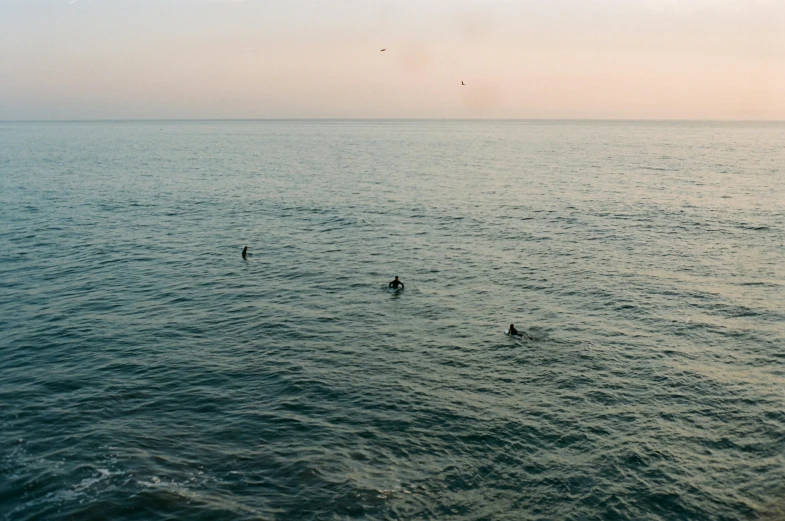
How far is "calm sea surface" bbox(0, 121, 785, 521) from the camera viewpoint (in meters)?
23.1

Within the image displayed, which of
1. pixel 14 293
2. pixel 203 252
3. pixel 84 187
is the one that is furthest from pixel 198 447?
pixel 84 187

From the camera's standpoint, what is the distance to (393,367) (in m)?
33.9

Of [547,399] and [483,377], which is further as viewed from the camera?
[483,377]

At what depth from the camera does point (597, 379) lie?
32156 millimetres

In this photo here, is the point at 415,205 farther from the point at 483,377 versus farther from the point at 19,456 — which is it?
the point at 19,456

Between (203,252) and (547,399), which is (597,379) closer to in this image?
(547,399)

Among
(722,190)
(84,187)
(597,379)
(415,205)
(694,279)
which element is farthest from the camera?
(84,187)

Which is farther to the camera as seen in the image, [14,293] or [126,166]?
[126,166]

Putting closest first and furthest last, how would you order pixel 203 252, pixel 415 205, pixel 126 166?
pixel 203 252 → pixel 415 205 → pixel 126 166

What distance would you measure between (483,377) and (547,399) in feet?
12.4

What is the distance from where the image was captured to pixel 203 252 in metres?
58.3

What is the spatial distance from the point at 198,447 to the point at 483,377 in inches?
578

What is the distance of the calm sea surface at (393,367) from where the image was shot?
75.7 ft

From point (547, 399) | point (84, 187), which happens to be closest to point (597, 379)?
point (547, 399)
